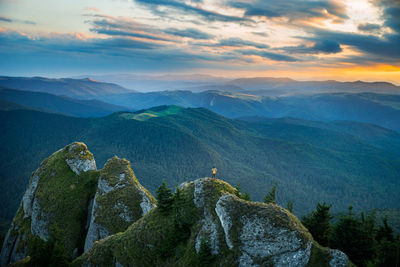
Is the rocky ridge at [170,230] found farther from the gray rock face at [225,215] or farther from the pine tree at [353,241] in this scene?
the pine tree at [353,241]

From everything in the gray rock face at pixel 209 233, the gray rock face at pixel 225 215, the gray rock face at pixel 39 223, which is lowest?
the gray rock face at pixel 39 223

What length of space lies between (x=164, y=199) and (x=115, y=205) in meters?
18.4

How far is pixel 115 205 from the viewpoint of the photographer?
43375mm

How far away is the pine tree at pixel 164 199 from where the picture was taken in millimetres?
29805

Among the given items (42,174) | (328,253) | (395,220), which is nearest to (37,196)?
(42,174)

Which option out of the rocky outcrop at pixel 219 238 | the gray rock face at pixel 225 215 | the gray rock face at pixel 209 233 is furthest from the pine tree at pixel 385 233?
the gray rock face at pixel 209 233

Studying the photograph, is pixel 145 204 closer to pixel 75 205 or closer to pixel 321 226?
pixel 75 205

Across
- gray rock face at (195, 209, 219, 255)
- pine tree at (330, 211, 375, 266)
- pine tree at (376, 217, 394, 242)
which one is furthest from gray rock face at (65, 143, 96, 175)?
pine tree at (376, 217, 394, 242)

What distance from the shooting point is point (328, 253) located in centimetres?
2286

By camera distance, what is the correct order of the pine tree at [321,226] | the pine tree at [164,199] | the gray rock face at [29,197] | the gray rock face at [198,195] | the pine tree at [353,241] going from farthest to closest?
the gray rock face at [29,197], the pine tree at [321,226], the pine tree at [353,241], the pine tree at [164,199], the gray rock face at [198,195]

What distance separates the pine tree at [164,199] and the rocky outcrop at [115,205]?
15115mm

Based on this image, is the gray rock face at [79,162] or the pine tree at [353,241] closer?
the pine tree at [353,241]

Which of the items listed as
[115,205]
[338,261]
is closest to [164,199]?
[115,205]

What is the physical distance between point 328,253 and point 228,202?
445 inches
